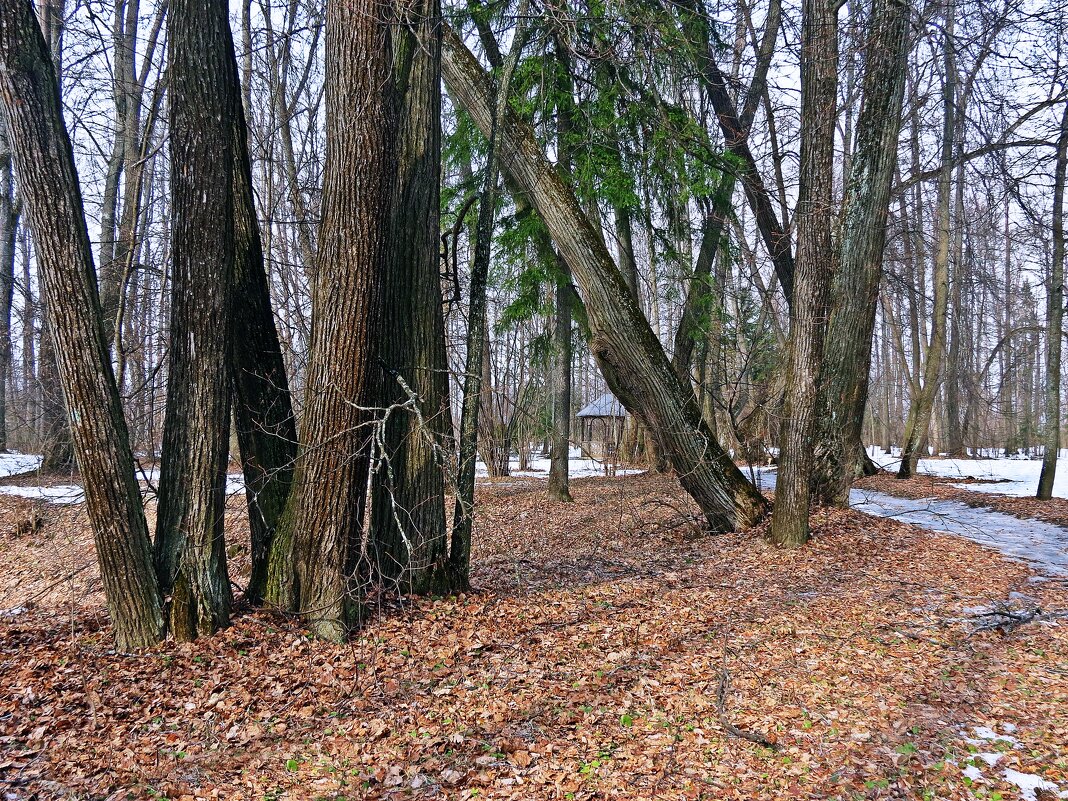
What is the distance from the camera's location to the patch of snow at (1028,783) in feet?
10.0

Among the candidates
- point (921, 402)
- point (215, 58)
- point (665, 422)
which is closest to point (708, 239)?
point (665, 422)

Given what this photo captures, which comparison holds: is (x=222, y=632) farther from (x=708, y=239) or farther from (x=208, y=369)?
(x=708, y=239)

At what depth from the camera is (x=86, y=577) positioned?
7230 millimetres

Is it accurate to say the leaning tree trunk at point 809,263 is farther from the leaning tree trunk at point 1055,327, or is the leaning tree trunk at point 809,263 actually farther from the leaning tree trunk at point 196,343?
the leaning tree trunk at point 1055,327

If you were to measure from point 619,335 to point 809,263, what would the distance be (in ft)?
7.38

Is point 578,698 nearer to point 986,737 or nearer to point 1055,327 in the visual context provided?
point 986,737

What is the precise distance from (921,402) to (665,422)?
12.0 meters

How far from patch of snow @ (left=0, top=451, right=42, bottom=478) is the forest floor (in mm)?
10921

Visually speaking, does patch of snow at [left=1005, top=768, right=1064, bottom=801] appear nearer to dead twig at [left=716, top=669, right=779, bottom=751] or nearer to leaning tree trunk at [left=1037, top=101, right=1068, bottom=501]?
dead twig at [left=716, top=669, right=779, bottom=751]

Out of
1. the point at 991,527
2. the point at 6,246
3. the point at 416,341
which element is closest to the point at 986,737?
the point at 416,341

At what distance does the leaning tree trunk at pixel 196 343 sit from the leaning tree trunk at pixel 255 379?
278mm

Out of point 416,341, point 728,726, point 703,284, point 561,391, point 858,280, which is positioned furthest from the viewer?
point 561,391

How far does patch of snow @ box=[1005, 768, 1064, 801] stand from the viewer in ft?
10.0

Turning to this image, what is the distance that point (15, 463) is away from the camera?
1652 centimetres
